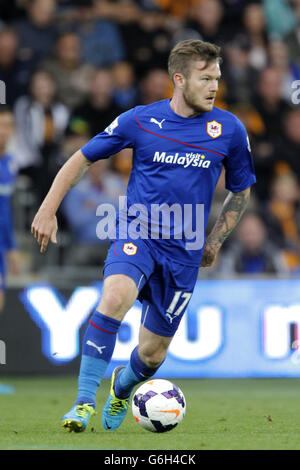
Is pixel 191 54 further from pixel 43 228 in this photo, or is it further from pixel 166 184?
pixel 43 228

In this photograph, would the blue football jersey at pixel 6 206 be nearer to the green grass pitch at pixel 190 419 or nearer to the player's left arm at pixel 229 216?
the green grass pitch at pixel 190 419

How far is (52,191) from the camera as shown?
18.5 ft

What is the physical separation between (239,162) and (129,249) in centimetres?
98

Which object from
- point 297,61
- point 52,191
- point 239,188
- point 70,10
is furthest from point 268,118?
point 52,191

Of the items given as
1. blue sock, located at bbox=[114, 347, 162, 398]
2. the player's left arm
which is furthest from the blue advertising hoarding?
blue sock, located at bbox=[114, 347, 162, 398]

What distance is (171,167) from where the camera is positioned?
18.9ft

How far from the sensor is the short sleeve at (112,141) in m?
5.77

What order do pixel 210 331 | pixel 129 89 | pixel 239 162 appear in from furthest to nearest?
1. pixel 129 89
2. pixel 210 331
3. pixel 239 162

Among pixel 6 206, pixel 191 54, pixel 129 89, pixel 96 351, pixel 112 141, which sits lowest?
pixel 6 206

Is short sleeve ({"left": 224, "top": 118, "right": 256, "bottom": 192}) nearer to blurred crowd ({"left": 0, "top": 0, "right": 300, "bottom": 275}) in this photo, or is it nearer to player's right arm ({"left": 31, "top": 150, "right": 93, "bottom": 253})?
player's right arm ({"left": 31, "top": 150, "right": 93, "bottom": 253})

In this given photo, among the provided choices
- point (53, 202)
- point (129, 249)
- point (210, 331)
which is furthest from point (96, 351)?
point (210, 331)

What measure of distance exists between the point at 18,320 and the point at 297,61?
240 inches

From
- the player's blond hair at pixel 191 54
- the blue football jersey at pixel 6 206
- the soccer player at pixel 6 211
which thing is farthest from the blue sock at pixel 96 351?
the blue football jersey at pixel 6 206

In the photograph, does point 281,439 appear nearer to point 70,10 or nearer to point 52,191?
point 52,191
